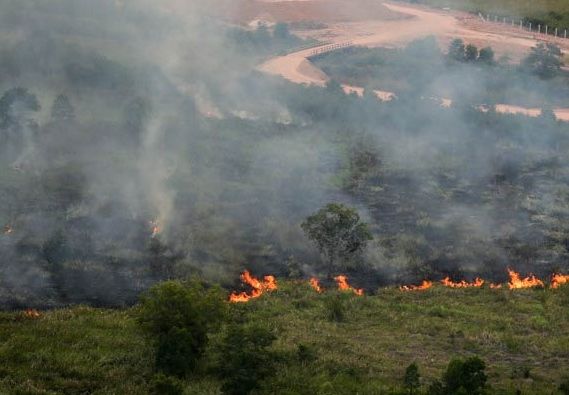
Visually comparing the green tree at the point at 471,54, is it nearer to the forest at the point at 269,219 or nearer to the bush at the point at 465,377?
the forest at the point at 269,219

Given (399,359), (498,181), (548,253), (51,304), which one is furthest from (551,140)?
(51,304)

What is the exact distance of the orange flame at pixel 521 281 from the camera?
144 ft

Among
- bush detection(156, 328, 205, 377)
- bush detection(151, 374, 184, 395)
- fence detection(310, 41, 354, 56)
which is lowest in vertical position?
fence detection(310, 41, 354, 56)

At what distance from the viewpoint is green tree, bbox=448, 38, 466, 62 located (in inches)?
3792

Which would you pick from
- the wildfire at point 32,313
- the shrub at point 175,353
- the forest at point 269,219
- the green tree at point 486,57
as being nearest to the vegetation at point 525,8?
the green tree at point 486,57

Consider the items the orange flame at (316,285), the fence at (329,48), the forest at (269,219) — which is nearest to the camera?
the forest at (269,219)

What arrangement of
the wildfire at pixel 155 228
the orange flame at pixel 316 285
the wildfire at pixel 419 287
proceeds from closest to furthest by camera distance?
the orange flame at pixel 316 285
the wildfire at pixel 419 287
the wildfire at pixel 155 228

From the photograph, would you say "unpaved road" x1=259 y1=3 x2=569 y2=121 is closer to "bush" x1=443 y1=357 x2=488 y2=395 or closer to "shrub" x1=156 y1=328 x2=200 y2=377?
"shrub" x1=156 y1=328 x2=200 y2=377

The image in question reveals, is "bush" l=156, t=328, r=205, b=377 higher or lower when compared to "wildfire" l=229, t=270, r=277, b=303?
higher

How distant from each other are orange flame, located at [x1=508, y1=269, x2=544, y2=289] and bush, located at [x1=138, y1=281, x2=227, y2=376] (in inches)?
812

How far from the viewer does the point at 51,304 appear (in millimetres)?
38969

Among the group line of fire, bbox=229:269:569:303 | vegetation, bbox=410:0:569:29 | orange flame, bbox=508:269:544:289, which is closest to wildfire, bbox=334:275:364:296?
line of fire, bbox=229:269:569:303

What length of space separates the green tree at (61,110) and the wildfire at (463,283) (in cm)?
3697

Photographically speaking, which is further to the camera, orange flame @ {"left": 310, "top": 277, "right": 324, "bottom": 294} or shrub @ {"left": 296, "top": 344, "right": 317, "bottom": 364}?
orange flame @ {"left": 310, "top": 277, "right": 324, "bottom": 294}
